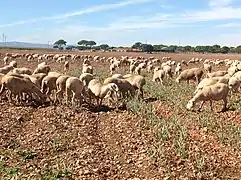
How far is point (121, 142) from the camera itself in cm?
1230

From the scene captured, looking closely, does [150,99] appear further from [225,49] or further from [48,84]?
[225,49]

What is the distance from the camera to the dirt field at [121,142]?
9.69 m

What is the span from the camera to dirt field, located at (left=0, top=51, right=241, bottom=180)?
9688 mm

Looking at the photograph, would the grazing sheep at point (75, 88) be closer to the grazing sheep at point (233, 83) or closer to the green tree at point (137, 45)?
the grazing sheep at point (233, 83)

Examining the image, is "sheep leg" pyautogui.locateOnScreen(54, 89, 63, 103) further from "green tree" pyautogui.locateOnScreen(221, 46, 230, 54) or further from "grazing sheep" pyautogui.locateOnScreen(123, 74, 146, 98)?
"green tree" pyautogui.locateOnScreen(221, 46, 230, 54)

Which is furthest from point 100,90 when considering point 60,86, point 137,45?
point 137,45

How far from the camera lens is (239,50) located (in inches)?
4904

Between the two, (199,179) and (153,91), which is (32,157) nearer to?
(199,179)

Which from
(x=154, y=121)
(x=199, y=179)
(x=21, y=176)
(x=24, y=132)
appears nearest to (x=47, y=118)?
(x=24, y=132)

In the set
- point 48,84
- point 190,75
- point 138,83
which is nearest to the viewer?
point 48,84

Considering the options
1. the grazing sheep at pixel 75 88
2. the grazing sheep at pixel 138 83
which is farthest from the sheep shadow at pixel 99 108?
the grazing sheep at pixel 138 83

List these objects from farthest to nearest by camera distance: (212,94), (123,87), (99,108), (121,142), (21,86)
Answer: (123,87)
(21,86)
(99,108)
(212,94)
(121,142)

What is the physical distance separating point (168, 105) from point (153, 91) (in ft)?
12.4

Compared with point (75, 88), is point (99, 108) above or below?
below
